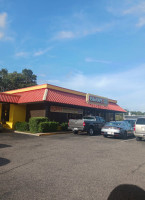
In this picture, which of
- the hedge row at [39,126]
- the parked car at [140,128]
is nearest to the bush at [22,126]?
the hedge row at [39,126]

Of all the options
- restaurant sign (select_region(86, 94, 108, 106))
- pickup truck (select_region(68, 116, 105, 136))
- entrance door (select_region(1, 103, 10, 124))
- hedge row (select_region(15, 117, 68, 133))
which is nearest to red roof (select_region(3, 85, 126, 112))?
restaurant sign (select_region(86, 94, 108, 106))

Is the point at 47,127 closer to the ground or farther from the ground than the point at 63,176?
farther from the ground

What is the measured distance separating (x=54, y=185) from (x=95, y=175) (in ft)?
4.36

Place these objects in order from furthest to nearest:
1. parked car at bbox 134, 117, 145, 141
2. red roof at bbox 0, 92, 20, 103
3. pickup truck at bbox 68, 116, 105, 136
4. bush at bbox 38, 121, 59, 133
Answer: red roof at bbox 0, 92, 20, 103, bush at bbox 38, 121, 59, 133, pickup truck at bbox 68, 116, 105, 136, parked car at bbox 134, 117, 145, 141

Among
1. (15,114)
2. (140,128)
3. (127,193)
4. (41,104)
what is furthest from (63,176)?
(15,114)

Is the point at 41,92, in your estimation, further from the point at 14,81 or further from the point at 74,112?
the point at 14,81

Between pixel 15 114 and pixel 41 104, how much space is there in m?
3.43

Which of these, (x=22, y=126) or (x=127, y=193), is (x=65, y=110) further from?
(x=127, y=193)

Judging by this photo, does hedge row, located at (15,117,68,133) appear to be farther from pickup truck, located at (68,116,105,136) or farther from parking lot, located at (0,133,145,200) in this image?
parking lot, located at (0,133,145,200)

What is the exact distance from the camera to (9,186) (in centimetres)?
378

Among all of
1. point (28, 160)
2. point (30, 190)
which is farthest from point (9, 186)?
point (28, 160)

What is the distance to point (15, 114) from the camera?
18.7m

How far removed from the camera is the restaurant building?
1753 centimetres

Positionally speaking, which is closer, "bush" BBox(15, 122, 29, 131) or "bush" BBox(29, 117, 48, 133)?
"bush" BBox(29, 117, 48, 133)
